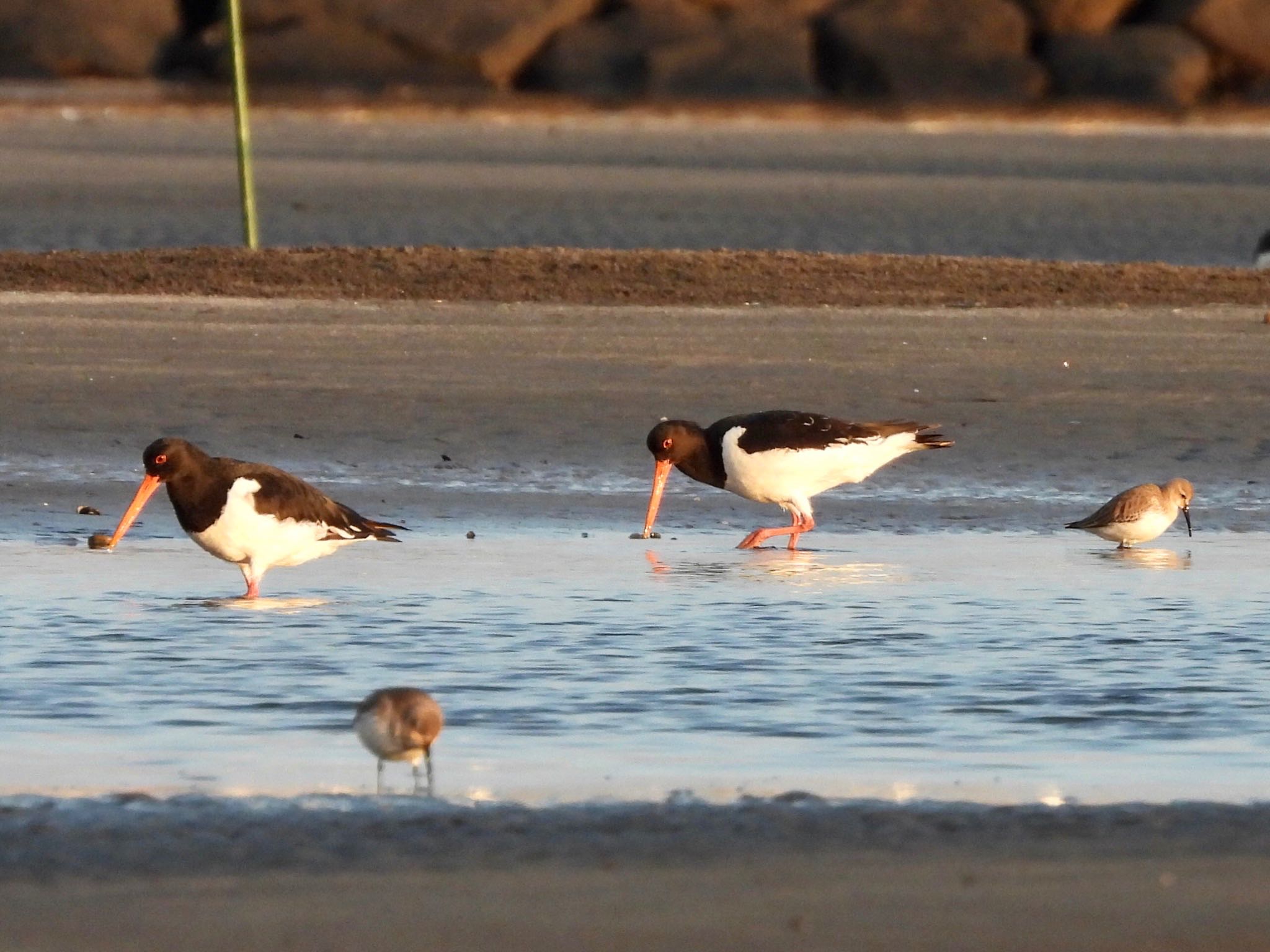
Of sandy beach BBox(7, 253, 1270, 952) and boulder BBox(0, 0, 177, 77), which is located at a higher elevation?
boulder BBox(0, 0, 177, 77)

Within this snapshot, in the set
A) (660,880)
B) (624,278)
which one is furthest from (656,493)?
(624,278)

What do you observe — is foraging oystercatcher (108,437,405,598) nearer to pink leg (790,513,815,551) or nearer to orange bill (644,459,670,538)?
orange bill (644,459,670,538)

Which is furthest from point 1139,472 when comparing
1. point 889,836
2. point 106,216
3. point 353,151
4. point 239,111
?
point 353,151

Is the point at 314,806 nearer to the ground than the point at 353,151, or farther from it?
nearer to the ground

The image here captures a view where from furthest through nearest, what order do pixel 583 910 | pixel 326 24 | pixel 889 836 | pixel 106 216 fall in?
pixel 326 24 → pixel 106 216 → pixel 889 836 → pixel 583 910

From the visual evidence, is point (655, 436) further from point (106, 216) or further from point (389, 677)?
point (106, 216)

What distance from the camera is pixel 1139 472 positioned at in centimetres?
1323

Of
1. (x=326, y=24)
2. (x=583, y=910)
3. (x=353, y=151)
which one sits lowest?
(x=583, y=910)

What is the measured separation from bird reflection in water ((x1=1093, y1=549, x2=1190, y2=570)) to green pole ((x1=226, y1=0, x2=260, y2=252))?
10.8m

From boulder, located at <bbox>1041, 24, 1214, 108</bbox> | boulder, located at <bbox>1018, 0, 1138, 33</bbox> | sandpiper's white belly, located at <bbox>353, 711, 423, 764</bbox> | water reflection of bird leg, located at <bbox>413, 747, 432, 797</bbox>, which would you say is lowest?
water reflection of bird leg, located at <bbox>413, 747, 432, 797</bbox>

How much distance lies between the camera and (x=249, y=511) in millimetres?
9789

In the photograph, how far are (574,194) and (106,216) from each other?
16.2 feet

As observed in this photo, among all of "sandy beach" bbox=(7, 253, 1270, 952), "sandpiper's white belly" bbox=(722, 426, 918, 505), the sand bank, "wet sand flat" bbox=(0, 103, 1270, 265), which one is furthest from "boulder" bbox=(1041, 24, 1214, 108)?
the sand bank

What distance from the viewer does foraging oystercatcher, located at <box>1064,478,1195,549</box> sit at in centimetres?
1109
